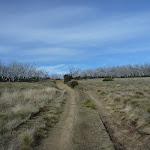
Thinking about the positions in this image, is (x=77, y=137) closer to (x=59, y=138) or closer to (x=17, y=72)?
(x=59, y=138)

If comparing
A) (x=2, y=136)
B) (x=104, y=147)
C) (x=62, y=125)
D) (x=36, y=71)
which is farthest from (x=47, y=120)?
(x=36, y=71)

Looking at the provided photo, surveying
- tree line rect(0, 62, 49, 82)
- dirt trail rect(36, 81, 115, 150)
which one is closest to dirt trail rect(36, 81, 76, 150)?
dirt trail rect(36, 81, 115, 150)

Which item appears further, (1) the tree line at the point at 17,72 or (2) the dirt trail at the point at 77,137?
(1) the tree line at the point at 17,72

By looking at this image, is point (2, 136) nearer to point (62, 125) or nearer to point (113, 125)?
point (62, 125)

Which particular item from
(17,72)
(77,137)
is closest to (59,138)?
(77,137)

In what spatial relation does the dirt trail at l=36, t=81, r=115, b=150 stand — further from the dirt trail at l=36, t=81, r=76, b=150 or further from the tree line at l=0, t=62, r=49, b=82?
the tree line at l=0, t=62, r=49, b=82

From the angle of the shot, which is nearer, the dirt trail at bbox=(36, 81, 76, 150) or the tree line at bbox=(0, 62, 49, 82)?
the dirt trail at bbox=(36, 81, 76, 150)

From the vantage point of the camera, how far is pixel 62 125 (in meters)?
8.30

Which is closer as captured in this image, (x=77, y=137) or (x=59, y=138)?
(x=59, y=138)

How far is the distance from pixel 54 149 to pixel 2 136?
79.1 inches

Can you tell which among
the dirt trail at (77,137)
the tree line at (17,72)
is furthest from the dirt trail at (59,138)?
the tree line at (17,72)

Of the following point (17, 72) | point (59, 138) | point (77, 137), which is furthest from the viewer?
point (17, 72)

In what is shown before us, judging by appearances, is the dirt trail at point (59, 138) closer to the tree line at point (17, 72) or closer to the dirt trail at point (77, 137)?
the dirt trail at point (77, 137)

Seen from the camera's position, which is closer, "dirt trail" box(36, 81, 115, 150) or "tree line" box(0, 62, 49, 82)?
"dirt trail" box(36, 81, 115, 150)
